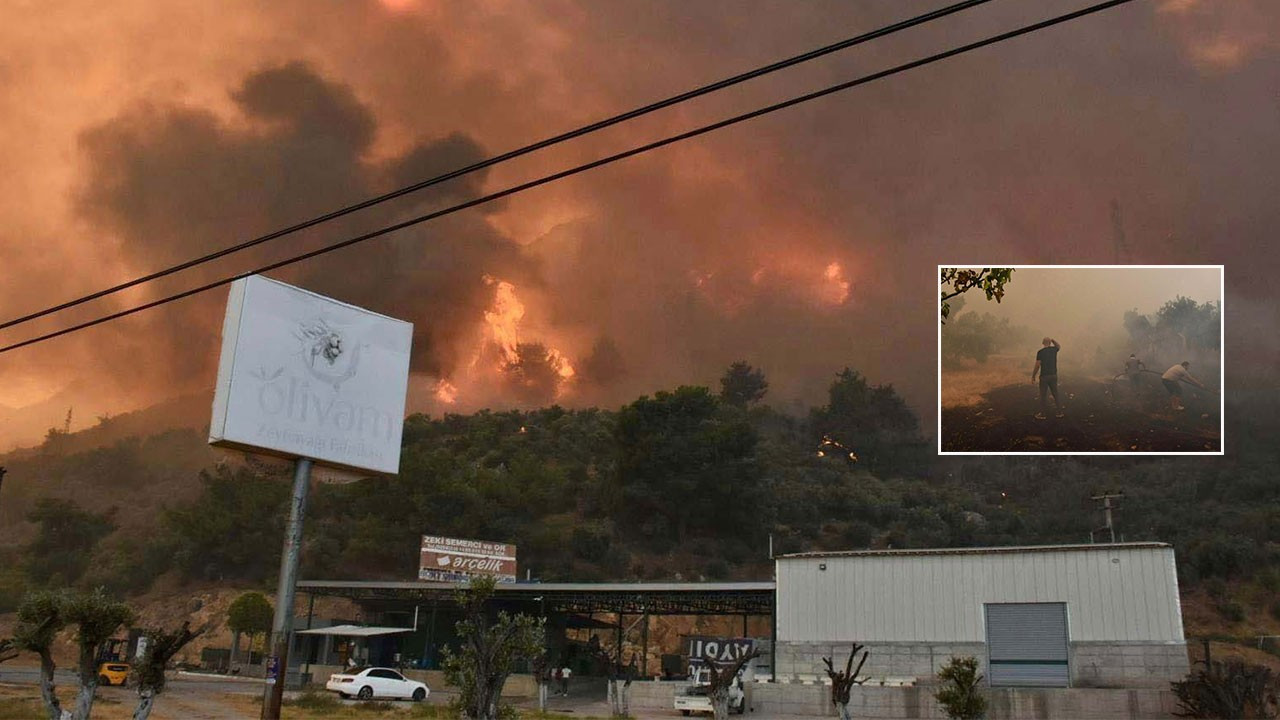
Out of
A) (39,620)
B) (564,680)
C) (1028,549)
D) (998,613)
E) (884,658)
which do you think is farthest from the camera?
(564,680)

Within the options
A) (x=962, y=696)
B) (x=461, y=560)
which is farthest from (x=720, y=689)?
(x=461, y=560)

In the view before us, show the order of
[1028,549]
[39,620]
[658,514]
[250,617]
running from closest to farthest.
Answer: [39,620] → [1028,549] → [250,617] → [658,514]

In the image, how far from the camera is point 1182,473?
123 meters

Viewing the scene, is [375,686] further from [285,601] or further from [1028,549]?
[1028,549]

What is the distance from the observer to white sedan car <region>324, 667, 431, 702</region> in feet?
158

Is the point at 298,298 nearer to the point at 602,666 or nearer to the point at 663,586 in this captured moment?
the point at 663,586

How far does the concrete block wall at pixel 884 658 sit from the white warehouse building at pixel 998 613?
0.05 metres

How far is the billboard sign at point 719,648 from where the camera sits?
147ft

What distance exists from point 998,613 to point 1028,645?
1701 mm

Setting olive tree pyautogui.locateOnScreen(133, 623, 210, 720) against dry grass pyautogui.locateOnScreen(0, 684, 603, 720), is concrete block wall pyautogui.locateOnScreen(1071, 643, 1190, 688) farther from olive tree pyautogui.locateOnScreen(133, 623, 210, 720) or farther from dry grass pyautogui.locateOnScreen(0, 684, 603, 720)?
olive tree pyautogui.locateOnScreen(133, 623, 210, 720)

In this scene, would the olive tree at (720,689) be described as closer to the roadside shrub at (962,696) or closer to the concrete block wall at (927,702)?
the concrete block wall at (927,702)

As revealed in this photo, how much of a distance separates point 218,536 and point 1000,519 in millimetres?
94932

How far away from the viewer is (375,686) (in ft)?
160

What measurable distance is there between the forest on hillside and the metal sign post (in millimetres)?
78282
